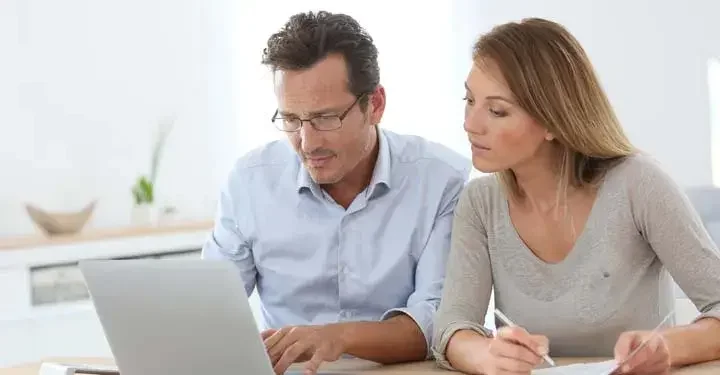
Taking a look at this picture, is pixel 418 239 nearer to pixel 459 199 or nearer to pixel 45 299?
pixel 459 199

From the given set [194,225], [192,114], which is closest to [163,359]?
[194,225]

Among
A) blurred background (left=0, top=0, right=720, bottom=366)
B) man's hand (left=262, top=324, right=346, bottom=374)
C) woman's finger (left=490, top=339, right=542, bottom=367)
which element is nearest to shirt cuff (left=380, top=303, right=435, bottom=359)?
man's hand (left=262, top=324, right=346, bottom=374)

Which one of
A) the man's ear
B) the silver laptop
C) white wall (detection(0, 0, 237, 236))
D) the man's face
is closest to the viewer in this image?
the silver laptop

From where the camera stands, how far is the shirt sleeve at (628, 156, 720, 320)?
1983 millimetres

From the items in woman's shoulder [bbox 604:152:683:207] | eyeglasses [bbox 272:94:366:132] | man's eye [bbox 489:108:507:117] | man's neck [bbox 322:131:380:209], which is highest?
man's eye [bbox 489:108:507:117]

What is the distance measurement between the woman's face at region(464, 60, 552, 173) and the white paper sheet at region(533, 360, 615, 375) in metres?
0.39

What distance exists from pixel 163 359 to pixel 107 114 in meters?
3.14

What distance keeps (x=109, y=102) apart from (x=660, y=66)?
7.12 ft

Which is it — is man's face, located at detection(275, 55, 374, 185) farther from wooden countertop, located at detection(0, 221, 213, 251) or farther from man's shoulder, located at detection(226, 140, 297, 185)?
wooden countertop, located at detection(0, 221, 213, 251)

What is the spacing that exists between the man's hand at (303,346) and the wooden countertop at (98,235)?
2420 millimetres

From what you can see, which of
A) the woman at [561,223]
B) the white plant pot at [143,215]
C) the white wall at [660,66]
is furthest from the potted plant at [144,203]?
the woman at [561,223]

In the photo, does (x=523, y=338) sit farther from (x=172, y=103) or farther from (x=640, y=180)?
(x=172, y=103)

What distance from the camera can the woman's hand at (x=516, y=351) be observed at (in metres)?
1.69

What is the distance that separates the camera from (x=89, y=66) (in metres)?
4.70
